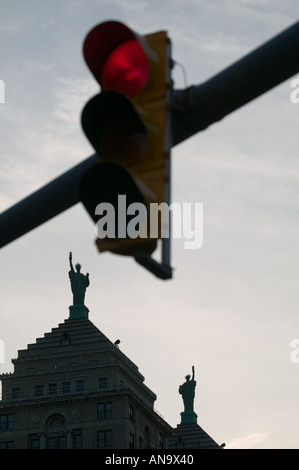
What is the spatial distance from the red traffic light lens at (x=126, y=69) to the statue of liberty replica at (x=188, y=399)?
11605cm

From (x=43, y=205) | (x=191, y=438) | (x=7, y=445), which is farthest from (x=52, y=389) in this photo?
(x=43, y=205)

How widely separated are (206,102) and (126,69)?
49 cm

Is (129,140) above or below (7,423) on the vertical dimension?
below

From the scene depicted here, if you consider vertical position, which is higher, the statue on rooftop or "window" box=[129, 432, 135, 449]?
the statue on rooftop

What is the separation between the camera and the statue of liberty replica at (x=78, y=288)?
109625mm

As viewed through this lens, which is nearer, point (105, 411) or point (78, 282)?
point (105, 411)

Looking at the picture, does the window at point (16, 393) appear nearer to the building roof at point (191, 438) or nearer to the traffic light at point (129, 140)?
the building roof at point (191, 438)

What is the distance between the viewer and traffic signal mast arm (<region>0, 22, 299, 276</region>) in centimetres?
616

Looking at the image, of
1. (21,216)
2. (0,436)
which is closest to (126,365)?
(0,436)

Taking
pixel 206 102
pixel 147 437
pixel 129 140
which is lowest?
pixel 129 140

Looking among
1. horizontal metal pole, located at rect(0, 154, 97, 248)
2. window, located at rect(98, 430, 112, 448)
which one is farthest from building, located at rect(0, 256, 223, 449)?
horizontal metal pole, located at rect(0, 154, 97, 248)

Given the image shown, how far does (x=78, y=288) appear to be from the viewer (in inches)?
4343

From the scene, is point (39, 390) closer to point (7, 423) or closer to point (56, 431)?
point (7, 423)

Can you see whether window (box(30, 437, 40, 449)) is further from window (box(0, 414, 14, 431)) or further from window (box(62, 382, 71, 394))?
window (box(62, 382, 71, 394))
